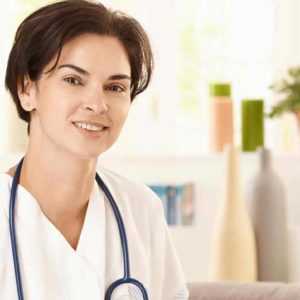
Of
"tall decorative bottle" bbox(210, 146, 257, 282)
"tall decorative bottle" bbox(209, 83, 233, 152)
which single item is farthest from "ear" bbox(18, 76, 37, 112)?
"tall decorative bottle" bbox(209, 83, 233, 152)

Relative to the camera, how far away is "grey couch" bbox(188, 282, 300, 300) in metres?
1.98

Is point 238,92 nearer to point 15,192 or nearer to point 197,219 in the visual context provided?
point 197,219

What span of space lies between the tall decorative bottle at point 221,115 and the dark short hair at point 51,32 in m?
1.59

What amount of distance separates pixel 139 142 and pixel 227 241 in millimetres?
711

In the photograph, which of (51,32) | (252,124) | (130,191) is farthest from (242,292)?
(252,124)

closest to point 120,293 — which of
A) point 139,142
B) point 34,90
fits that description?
point 34,90

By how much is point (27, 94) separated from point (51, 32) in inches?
4.9

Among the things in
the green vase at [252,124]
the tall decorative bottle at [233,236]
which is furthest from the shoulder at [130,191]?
the green vase at [252,124]

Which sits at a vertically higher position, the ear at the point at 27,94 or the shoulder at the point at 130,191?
the ear at the point at 27,94

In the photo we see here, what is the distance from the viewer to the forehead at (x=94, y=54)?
4.93 ft

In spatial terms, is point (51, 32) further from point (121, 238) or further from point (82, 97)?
point (121, 238)

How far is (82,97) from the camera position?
1.50m

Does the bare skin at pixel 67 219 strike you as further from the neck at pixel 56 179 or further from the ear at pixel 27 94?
the ear at pixel 27 94

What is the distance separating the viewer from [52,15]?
151cm
